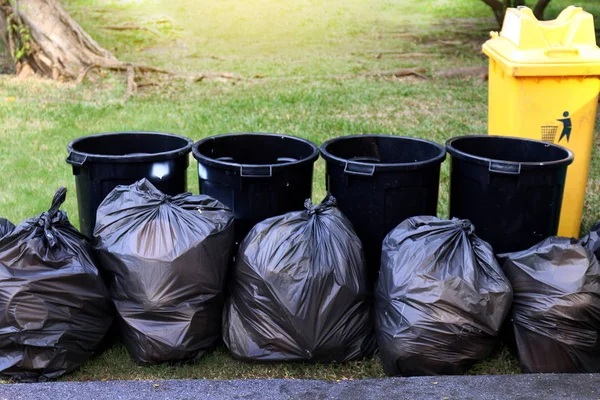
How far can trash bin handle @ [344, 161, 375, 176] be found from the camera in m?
3.27

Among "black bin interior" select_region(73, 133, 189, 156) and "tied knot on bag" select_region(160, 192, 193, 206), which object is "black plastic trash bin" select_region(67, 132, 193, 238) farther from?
"tied knot on bag" select_region(160, 192, 193, 206)

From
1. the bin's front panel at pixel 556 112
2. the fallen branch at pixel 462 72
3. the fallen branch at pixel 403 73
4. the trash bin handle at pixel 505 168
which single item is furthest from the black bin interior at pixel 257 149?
the fallen branch at pixel 462 72

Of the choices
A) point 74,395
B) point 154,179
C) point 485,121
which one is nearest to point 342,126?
point 485,121

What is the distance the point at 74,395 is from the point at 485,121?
5.50 metres

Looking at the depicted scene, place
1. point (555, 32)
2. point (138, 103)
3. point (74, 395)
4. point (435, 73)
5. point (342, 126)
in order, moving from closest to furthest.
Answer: point (74, 395), point (555, 32), point (342, 126), point (138, 103), point (435, 73)

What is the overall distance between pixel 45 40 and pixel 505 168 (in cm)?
746

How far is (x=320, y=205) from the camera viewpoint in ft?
10.6

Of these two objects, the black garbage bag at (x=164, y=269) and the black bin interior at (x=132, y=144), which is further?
the black bin interior at (x=132, y=144)

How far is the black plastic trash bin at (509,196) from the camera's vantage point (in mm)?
3248

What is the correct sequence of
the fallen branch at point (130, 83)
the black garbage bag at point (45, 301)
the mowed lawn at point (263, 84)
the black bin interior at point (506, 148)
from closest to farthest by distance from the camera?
the black garbage bag at point (45, 301) → the black bin interior at point (506, 148) → the mowed lawn at point (263, 84) → the fallen branch at point (130, 83)

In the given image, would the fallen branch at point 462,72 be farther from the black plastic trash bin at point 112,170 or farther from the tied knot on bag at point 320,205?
the tied knot on bag at point 320,205

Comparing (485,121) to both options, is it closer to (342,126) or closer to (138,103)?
(342,126)

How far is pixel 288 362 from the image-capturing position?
10.2 feet

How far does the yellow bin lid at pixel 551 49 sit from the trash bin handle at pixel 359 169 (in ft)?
3.49
